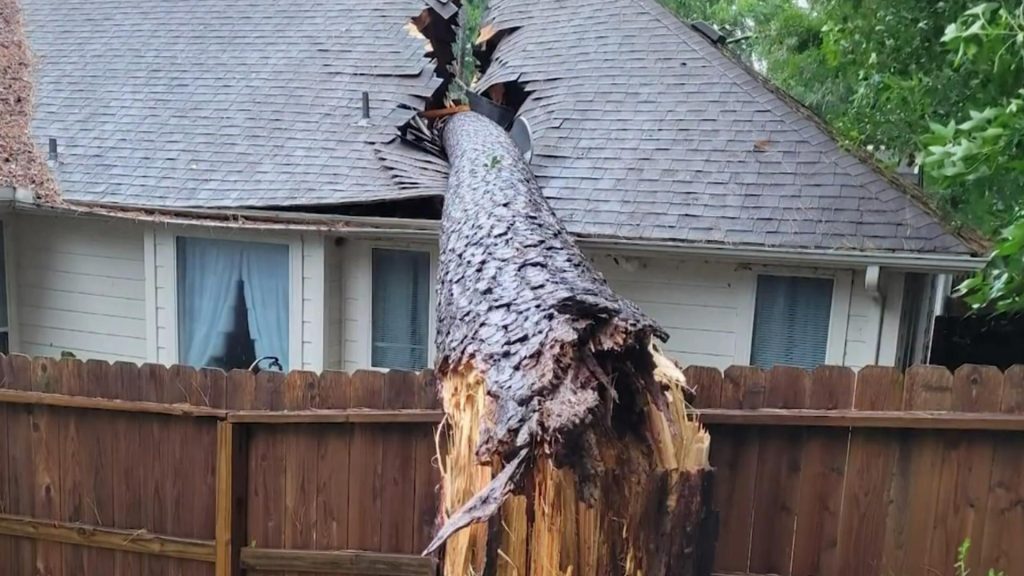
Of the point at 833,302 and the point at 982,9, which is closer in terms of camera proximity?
the point at 982,9

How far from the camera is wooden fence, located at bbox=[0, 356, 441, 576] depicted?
12.4ft

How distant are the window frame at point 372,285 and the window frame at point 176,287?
0.44 m

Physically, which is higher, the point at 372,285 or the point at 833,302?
the point at 833,302

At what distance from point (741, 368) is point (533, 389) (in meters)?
2.29

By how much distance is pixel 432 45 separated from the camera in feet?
27.9

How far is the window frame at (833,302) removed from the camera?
568 centimetres

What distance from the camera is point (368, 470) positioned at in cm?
383

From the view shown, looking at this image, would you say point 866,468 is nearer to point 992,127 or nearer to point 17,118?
point 992,127

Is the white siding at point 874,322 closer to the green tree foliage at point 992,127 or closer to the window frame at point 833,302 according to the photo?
the window frame at point 833,302

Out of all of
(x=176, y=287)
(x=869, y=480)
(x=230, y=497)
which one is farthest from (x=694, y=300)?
(x=176, y=287)

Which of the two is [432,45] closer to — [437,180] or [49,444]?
[437,180]

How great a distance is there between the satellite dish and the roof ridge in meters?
1.88

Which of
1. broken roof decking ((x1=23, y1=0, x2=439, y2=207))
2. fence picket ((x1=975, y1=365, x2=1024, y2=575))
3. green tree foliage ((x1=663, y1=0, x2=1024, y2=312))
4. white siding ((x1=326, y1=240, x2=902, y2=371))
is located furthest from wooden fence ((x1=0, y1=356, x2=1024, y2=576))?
broken roof decking ((x1=23, y1=0, x2=439, y2=207))

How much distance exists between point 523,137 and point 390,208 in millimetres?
1500
